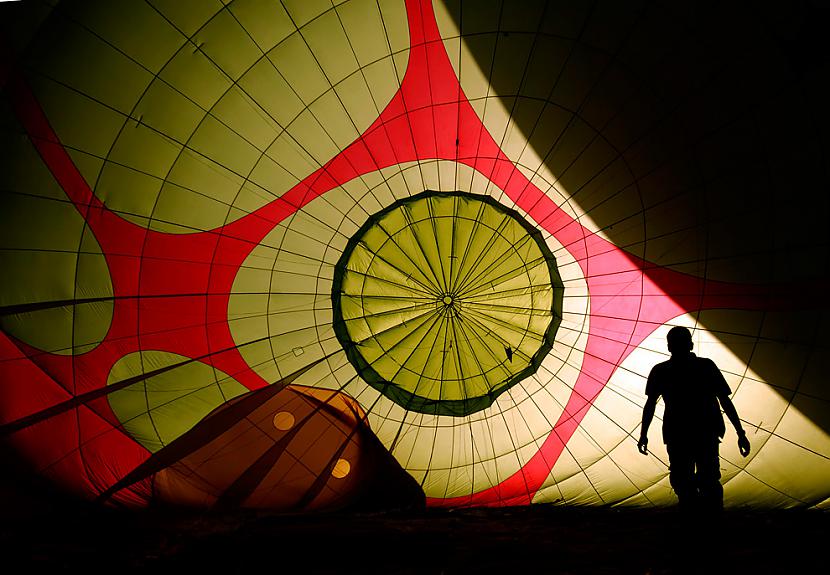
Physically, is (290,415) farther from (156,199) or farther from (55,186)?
(55,186)

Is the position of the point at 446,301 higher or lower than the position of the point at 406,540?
higher

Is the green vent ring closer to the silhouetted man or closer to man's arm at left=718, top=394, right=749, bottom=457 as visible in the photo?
the silhouetted man

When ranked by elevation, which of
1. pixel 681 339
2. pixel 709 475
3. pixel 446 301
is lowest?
pixel 709 475

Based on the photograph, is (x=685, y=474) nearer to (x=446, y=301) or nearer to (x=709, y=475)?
(x=709, y=475)

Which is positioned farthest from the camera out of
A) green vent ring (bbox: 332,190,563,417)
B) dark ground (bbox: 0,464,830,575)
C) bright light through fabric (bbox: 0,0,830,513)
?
green vent ring (bbox: 332,190,563,417)

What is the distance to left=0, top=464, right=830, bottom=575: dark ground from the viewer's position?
222 cm

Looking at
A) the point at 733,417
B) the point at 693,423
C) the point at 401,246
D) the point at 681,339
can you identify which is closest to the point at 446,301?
the point at 401,246

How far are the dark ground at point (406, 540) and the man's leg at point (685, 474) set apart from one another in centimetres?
17

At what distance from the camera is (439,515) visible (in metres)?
3.12

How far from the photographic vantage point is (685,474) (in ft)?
7.43

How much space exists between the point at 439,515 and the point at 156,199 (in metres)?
2.42

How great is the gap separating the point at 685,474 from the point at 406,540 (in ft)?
4.42

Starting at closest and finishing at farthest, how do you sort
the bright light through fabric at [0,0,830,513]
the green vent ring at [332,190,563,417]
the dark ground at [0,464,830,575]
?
the dark ground at [0,464,830,575] < the bright light through fabric at [0,0,830,513] < the green vent ring at [332,190,563,417]

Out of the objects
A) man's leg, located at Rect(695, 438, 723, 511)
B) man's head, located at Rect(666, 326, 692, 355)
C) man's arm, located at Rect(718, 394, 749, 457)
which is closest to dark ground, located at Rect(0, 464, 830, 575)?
man's leg, located at Rect(695, 438, 723, 511)
